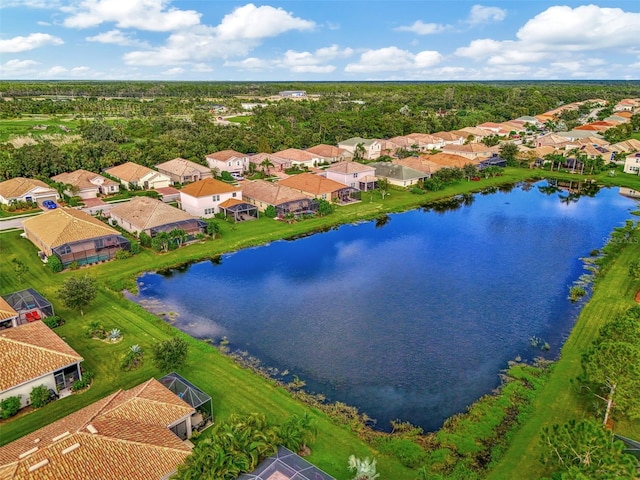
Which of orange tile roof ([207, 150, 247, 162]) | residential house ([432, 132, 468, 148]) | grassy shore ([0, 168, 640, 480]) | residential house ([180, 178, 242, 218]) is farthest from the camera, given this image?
residential house ([432, 132, 468, 148])

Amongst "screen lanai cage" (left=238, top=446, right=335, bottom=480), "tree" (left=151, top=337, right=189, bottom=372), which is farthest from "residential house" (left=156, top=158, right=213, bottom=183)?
"screen lanai cage" (left=238, top=446, right=335, bottom=480)

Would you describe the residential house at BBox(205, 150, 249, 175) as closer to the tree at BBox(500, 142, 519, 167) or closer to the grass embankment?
the tree at BBox(500, 142, 519, 167)

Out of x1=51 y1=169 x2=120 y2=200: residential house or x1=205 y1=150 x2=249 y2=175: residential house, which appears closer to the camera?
x1=51 y1=169 x2=120 y2=200: residential house

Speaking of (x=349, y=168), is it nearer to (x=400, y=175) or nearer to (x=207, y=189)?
(x=400, y=175)

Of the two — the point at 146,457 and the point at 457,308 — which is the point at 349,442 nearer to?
the point at 146,457

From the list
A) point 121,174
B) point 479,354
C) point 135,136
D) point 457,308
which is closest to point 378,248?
point 457,308

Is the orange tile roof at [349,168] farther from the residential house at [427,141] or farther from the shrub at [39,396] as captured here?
the shrub at [39,396]
